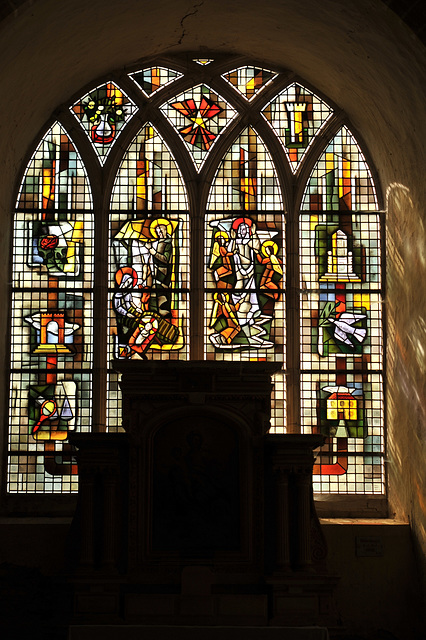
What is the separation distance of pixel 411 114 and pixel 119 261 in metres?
3.47

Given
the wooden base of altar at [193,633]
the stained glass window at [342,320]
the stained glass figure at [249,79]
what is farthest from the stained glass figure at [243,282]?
the wooden base of altar at [193,633]

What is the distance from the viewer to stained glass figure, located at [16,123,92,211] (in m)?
10.9

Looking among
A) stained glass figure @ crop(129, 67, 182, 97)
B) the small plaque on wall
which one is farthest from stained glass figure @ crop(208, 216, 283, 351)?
the small plaque on wall

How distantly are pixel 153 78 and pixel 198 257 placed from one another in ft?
7.06

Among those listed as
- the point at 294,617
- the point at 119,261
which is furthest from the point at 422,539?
the point at 119,261

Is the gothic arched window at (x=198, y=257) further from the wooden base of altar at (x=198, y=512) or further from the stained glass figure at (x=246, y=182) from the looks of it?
the wooden base of altar at (x=198, y=512)

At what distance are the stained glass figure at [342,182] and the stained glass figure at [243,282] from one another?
0.64 metres

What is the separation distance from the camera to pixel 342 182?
Answer: 11016 mm

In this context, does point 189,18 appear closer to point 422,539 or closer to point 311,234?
point 311,234

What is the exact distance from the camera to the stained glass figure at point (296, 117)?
36.4ft

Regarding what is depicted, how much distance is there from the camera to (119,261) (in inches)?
424

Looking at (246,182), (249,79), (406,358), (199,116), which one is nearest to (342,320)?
(406,358)

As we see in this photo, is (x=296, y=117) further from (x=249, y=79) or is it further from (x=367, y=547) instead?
(x=367, y=547)

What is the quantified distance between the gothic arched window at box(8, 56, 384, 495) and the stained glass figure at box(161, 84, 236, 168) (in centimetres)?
2
